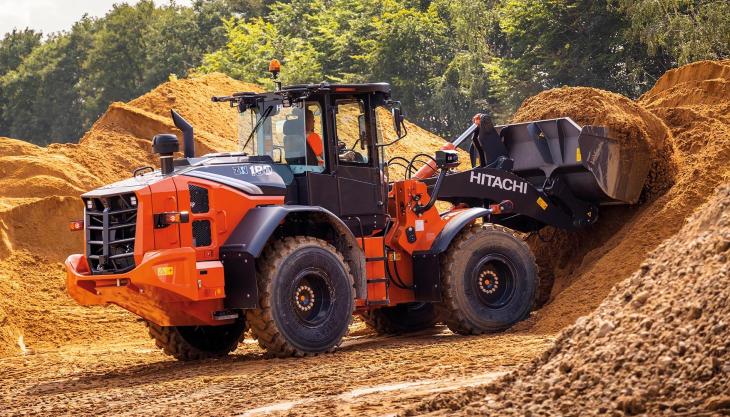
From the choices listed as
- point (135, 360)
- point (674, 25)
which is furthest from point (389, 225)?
point (674, 25)

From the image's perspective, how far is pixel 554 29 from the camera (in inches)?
1582

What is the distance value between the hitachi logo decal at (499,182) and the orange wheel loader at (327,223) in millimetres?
14

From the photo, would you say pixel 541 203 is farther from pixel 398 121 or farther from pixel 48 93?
pixel 48 93

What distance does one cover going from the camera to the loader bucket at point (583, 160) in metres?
15.1

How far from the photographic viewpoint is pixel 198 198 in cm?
1271

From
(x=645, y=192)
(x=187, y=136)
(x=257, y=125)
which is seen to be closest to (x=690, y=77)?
(x=645, y=192)

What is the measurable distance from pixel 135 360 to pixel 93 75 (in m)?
61.9

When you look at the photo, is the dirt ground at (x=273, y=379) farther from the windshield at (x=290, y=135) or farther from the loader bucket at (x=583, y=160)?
the loader bucket at (x=583, y=160)

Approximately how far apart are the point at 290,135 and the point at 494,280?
2.99 m

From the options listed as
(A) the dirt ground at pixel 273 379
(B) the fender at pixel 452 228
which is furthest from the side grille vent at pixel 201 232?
(B) the fender at pixel 452 228

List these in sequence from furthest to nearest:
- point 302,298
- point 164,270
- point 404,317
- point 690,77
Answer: point 690,77, point 404,317, point 302,298, point 164,270

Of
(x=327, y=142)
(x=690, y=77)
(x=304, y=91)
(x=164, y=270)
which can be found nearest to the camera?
(x=164, y=270)

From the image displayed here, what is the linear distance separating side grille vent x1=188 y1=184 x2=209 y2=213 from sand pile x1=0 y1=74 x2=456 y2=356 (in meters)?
5.73

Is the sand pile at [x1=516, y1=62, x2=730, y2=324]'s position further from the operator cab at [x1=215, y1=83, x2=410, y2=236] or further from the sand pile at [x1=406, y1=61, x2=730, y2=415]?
the sand pile at [x1=406, y1=61, x2=730, y2=415]
